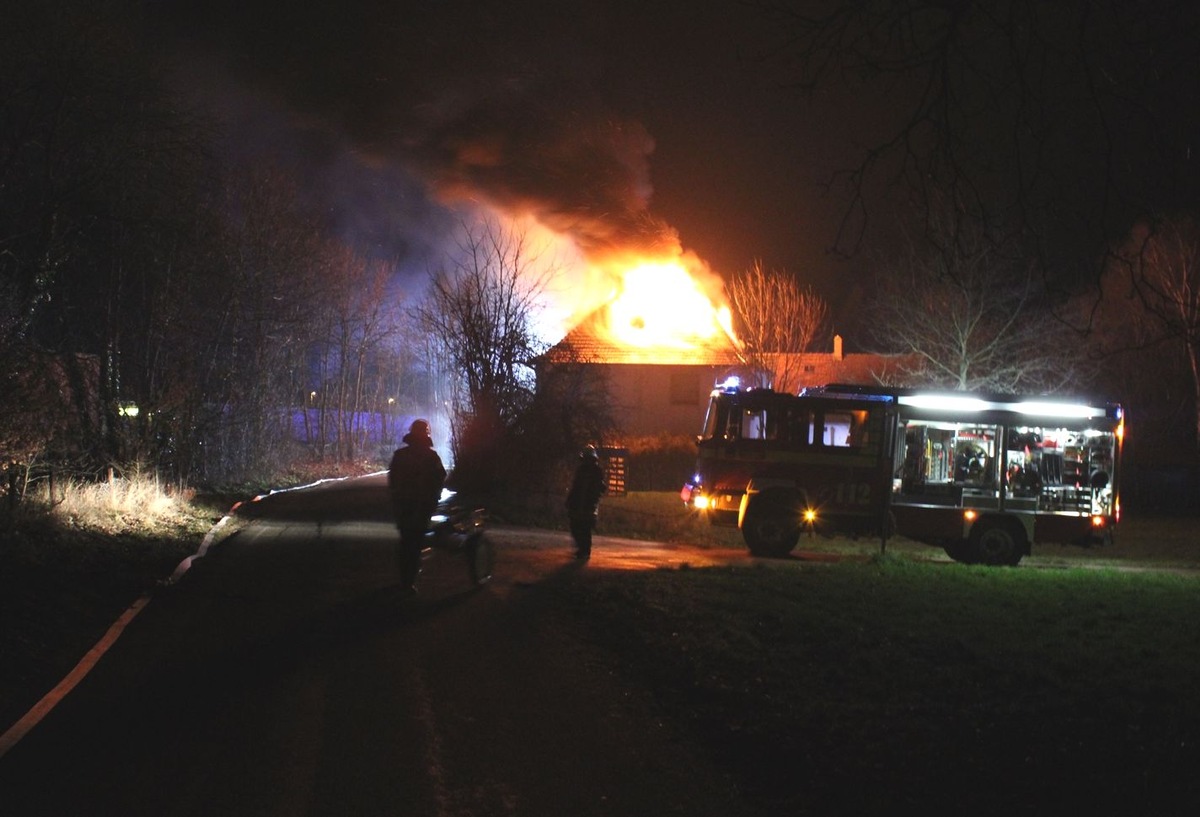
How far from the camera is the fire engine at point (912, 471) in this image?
61.2 ft

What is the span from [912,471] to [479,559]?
9044 millimetres

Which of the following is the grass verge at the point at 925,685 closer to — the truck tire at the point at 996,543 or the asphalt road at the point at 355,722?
the asphalt road at the point at 355,722

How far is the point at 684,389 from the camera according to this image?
45.5m

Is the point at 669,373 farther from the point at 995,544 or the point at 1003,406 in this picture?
the point at 995,544

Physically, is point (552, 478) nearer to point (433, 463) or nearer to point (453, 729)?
point (433, 463)

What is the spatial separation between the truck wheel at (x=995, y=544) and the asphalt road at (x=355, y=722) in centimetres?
987

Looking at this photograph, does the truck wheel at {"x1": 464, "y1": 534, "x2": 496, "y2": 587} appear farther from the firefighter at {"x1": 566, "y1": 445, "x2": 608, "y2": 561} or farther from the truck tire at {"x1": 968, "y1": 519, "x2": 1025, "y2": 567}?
the truck tire at {"x1": 968, "y1": 519, "x2": 1025, "y2": 567}

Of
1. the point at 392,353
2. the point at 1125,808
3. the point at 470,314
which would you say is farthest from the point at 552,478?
the point at 392,353

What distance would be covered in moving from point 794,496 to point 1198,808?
1356 cm

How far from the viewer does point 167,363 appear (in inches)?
1062

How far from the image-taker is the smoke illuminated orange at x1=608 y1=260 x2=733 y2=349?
40.2 metres

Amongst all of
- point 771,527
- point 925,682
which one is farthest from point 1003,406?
point 925,682

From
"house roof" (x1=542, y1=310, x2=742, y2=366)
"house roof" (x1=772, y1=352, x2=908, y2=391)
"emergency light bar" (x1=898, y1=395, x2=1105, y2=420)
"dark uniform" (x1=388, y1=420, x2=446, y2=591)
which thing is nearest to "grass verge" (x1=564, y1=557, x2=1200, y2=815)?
"dark uniform" (x1=388, y1=420, x2=446, y2=591)

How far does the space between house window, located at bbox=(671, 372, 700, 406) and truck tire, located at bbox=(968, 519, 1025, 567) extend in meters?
26.7
